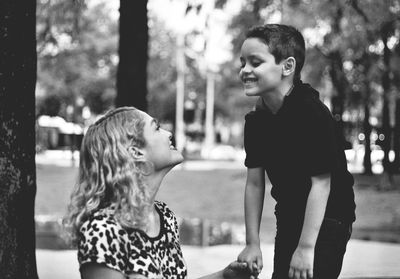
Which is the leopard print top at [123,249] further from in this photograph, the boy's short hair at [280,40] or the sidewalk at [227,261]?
the sidewalk at [227,261]

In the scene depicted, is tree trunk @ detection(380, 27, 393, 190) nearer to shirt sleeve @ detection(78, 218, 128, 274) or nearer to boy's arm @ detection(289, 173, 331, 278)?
boy's arm @ detection(289, 173, 331, 278)

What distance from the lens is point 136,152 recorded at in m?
2.47

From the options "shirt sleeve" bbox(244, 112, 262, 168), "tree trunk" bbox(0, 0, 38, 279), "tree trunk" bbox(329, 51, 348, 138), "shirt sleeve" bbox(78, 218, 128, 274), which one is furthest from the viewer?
"tree trunk" bbox(329, 51, 348, 138)

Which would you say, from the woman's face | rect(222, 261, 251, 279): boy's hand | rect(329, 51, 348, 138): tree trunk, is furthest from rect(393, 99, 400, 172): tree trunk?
the woman's face

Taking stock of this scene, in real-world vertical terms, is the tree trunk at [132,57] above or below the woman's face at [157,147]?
above

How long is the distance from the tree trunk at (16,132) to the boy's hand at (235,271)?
158 cm

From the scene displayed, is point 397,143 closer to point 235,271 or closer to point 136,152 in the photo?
point 235,271

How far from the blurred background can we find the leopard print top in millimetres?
1003

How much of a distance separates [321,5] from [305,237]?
1409 cm

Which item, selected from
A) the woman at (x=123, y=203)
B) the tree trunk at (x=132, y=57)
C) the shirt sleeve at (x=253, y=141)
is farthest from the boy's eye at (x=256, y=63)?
the tree trunk at (x=132, y=57)

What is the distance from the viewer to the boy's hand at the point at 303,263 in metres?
2.55

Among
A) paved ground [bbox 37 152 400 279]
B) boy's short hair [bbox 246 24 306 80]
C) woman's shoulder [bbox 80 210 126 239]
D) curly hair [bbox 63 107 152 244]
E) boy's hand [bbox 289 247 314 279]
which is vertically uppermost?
boy's short hair [bbox 246 24 306 80]

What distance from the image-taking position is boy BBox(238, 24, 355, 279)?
8.57 feet

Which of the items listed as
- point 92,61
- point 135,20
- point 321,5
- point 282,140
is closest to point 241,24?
point 321,5
